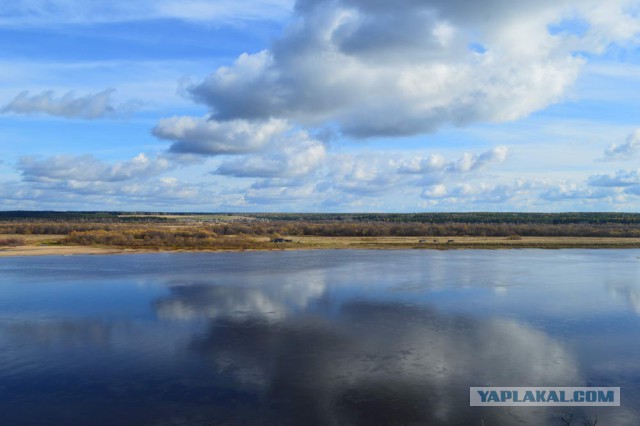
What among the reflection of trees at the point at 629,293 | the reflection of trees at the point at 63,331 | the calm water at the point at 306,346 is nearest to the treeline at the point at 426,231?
the calm water at the point at 306,346

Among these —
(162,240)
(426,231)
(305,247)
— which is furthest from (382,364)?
(426,231)

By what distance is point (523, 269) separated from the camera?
125 feet

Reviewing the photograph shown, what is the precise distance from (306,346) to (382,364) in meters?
2.96

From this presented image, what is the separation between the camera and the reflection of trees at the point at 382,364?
11.8 metres

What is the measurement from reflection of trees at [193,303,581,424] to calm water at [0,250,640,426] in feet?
0.19

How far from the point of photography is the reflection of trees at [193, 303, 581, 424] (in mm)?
11805

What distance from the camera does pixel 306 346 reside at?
1692 cm

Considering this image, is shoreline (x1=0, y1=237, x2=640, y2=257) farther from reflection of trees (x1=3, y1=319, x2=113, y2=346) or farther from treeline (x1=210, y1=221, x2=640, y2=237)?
reflection of trees (x1=3, y1=319, x2=113, y2=346)

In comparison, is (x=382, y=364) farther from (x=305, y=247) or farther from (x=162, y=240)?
(x=162, y=240)

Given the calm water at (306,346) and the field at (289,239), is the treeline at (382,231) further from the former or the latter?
the calm water at (306,346)

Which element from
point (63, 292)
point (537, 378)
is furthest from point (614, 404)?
point (63, 292)

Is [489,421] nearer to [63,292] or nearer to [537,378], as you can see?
[537,378]

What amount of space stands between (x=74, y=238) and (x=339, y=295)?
156 feet

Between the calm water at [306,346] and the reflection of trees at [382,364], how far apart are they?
0.06 metres
